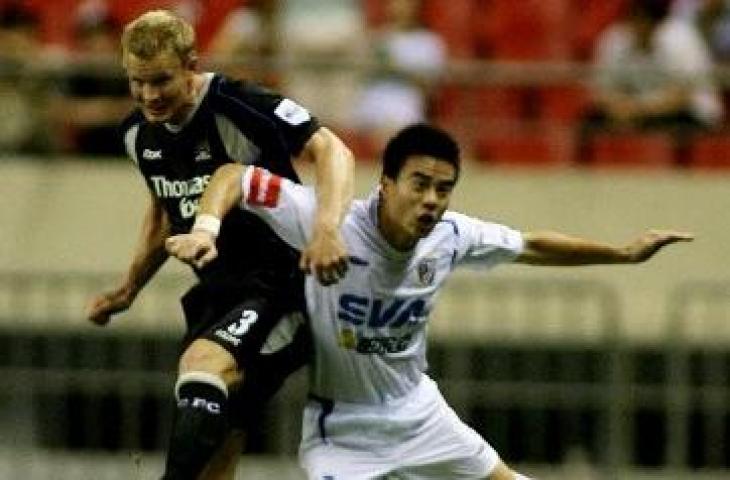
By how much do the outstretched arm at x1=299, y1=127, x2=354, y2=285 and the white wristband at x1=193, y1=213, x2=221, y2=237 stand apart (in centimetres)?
31

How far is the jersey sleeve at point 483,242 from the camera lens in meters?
10.2

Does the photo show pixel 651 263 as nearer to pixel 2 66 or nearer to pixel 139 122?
pixel 2 66

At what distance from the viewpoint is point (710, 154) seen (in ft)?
52.4

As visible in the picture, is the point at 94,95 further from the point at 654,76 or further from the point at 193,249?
the point at 193,249

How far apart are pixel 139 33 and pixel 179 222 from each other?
0.87 m

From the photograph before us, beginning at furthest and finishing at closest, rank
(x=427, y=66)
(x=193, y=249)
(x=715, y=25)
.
→ (x=715, y=25) < (x=427, y=66) < (x=193, y=249)

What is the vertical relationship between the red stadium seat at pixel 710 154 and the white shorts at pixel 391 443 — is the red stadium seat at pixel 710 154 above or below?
above

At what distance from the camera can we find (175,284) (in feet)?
49.5

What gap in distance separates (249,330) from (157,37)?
1.12 metres

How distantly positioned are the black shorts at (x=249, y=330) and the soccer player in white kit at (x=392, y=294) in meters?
0.09

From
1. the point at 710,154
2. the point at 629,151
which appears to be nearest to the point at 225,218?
the point at 629,151

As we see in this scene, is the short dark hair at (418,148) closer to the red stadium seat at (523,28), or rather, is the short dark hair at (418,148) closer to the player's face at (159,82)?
the player's face at (159,82)

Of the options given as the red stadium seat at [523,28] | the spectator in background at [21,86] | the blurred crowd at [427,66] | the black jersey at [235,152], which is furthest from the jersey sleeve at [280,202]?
the red stadium seat at [523,28]

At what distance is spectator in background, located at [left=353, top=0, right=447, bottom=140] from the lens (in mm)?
15711
